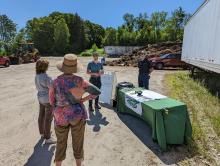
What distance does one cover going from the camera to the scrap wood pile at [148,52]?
35028 millimetres

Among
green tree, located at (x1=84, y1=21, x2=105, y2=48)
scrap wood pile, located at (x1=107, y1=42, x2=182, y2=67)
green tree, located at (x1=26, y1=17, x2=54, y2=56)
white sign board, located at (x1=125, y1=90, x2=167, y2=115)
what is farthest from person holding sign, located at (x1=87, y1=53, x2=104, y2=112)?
green tree, located at (x1=84, y1=21, x2=105, y2=48)

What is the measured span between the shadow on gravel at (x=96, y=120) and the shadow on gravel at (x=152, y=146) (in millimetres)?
558

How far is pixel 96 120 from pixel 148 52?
31.3m

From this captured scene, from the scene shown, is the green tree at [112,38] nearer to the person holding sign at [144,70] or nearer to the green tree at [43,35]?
the green tree at [43,35]

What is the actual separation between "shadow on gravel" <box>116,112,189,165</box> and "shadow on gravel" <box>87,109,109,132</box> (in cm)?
56

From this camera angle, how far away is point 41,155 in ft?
19.5

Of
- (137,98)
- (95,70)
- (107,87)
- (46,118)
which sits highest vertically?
(95,70)

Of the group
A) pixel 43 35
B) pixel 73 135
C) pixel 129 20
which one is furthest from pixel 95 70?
pixel 129 20

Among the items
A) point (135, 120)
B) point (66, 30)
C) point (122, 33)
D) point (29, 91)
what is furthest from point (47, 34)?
point (135, 120)

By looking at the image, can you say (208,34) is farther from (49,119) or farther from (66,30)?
(66,30)

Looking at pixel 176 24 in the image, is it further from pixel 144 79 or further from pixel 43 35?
pixel 144 79

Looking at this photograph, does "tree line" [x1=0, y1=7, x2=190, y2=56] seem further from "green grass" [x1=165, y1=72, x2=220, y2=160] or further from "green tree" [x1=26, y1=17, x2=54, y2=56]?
"green grass" [x1=165, y1=72, x2=220, y2=160]

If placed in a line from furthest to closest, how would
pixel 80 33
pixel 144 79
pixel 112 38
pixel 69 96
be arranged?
1. pixel 80 33
2. pixel 112 38
3. pixel 144 79
4. pixel 69 96

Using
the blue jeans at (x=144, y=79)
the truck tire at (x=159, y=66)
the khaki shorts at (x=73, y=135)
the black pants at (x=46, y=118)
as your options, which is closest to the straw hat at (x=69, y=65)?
the khaki shorts at (x=73, y=135)
